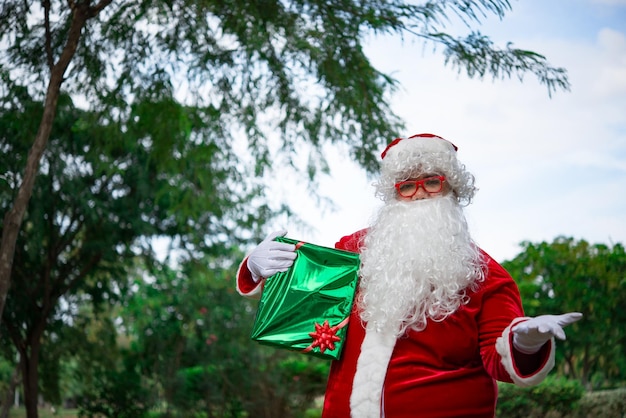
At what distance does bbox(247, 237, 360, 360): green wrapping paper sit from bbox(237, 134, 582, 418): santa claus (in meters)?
0.04

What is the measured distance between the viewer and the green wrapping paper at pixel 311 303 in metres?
2.61

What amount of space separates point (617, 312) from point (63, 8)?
8859 mm

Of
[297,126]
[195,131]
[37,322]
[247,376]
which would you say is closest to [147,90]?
Result: [195,131]

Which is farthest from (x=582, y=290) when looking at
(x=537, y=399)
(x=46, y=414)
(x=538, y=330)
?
(x=538, y=330)

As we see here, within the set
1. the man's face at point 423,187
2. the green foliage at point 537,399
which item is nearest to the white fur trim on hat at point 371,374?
the man's face at point 423,187

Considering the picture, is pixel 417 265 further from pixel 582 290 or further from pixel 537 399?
pixel 582 290

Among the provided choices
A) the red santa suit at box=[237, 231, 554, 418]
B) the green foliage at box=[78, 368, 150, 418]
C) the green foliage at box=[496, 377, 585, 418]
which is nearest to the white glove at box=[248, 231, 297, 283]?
the red santa suit at box=[237, 231, 554, 418]

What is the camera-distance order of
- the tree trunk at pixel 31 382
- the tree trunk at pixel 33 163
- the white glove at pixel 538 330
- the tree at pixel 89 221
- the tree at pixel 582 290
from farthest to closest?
the tree at pixel 582 290 < the tree trunk at pixel 31 382 < the tree at pixel 89 221 < the tree trunk at pixel 33 163 < the white glove at pixel 538 330

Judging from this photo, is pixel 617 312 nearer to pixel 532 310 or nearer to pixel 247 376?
pixel 532 310

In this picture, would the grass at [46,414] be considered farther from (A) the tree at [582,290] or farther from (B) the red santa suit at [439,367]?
(B) the red santa suit at [439,367]

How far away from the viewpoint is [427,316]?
2525 mm

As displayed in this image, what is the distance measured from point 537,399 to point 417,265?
5.91 m

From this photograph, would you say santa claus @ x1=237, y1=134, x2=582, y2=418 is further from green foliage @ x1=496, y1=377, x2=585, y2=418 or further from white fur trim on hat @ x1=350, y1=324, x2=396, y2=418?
green foliage @ x1=496, y1=377, x2=585, y2=418

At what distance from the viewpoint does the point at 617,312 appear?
11.0 meters
